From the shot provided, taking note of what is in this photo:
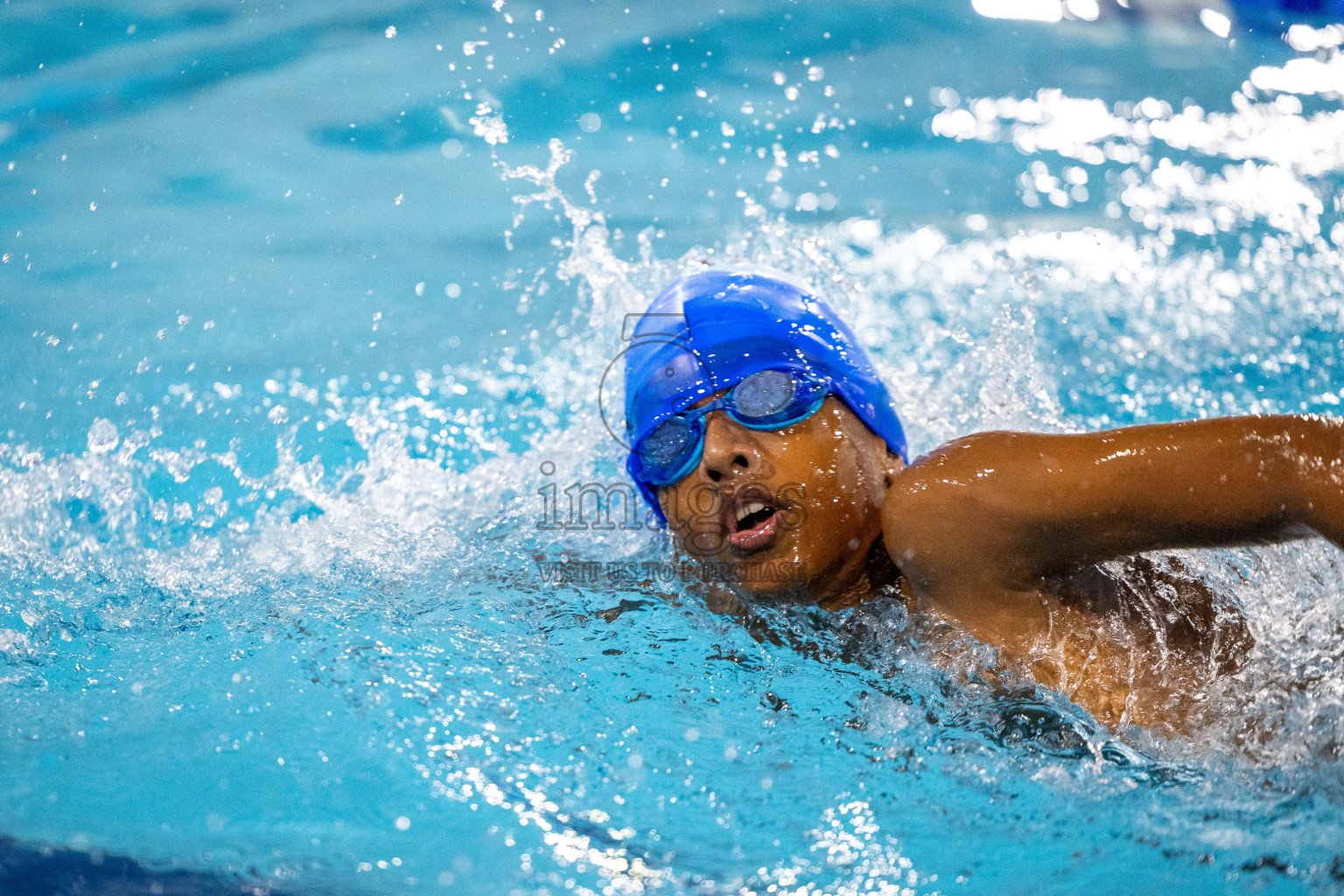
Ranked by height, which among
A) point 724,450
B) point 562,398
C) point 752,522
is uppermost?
point 562,398

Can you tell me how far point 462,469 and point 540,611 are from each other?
4.80ft

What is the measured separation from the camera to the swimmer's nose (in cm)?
192

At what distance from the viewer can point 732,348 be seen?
6.72ft

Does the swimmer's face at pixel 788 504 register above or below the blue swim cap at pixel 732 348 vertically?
below

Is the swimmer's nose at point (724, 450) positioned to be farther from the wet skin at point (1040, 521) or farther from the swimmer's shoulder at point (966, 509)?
the swimmer's shoulder at point (966, 509)

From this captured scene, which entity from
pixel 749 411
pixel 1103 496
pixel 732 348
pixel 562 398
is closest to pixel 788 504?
pixel 749 411

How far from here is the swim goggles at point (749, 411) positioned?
6.42 ft

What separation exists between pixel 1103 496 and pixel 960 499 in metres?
0.20

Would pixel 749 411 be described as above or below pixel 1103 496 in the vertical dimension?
above

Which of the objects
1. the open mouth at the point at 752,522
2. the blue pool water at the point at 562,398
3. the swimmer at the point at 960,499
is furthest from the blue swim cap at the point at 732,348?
the blue pool water at the point at 562,398

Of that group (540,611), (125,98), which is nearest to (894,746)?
(540,611)

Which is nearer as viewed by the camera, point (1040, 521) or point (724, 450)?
point (1040, 521)

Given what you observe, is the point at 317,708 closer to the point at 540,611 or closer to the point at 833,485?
the point at 540,611

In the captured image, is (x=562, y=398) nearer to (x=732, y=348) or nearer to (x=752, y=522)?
(x=732, y=348)
